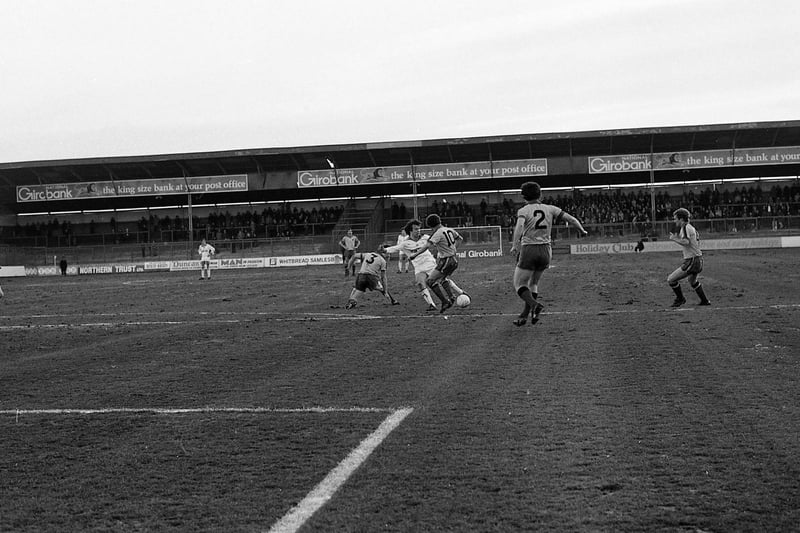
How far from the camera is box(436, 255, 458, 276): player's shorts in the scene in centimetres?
1634

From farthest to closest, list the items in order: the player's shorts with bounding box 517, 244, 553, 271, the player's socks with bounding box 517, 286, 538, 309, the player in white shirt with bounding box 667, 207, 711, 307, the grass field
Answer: the player in white shirt with bounding box 667, 207, 711, 307 → the player's socks with bounding box 517, 286, 538, 309 → the player's shorts with bounding box 517, 244, 553, 271 → the grass field

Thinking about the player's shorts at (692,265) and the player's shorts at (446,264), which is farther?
the player's shorts at (446,264)

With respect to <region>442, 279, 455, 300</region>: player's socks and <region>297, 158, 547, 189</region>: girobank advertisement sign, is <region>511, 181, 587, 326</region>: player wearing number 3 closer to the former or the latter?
<region>442, 279, 455, 300</region>: player's socks

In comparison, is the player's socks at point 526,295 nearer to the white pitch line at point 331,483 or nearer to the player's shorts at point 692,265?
the player's shorts at point 692,265

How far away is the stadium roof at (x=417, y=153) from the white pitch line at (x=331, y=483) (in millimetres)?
46662

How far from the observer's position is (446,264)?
16.4 m

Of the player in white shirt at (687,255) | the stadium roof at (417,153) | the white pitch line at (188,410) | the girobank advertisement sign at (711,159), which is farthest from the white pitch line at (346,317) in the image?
the girobank advertisement sign at (711,159)

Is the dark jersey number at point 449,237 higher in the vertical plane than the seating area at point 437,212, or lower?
lower

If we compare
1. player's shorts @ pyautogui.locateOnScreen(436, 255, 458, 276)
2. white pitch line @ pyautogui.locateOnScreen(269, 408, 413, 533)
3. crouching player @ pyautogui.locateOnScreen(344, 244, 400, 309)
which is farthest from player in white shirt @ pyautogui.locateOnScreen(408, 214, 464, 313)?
white pitch line @ pyautogui.locateOnScreen(269, 408, 413, 533)

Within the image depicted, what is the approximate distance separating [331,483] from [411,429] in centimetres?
Result: 138

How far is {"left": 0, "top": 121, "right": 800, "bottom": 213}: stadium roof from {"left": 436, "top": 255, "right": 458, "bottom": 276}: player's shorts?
3584 cm

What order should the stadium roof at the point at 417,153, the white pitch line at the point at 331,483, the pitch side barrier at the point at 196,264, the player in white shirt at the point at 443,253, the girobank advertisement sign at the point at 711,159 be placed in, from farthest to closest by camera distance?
the stadium roof at the point at 417,153 → the girobank advertisement sign at the point at 711,159 → the pitch side barrier at the point at 196,264 → the player in white shirt at the point at 443,253 → the white pitch line at the point at 331,483

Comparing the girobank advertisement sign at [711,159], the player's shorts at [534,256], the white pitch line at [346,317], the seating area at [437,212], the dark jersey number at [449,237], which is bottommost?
the white pitch line at [346,317]

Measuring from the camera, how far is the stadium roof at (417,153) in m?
51.2
